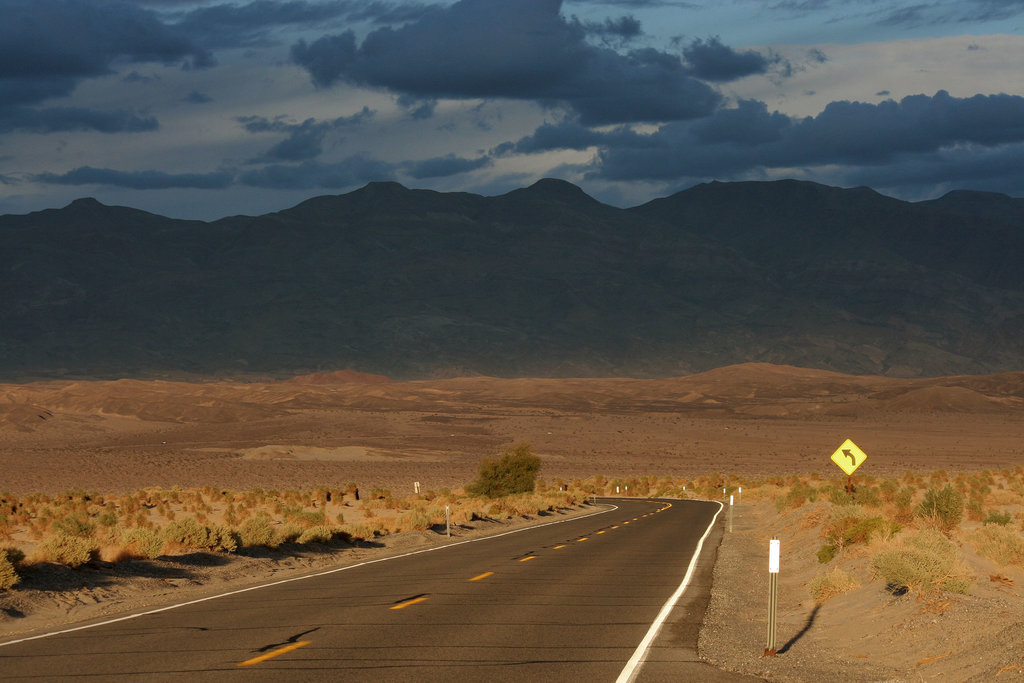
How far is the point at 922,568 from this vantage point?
14.5 metres

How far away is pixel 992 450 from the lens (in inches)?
3115

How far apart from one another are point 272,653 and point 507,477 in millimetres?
Result: 39143

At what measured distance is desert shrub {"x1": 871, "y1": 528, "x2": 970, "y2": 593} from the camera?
45.7 feet

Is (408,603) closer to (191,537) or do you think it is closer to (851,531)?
(191,537)

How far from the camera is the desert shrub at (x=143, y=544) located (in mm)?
19844

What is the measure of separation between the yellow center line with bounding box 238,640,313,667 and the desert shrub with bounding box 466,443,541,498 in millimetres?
37745

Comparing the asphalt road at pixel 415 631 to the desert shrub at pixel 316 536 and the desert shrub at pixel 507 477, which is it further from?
the desert shrub at pixel 507 477

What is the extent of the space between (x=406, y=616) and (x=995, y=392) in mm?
139156

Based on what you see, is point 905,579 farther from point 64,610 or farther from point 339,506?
point 339,506

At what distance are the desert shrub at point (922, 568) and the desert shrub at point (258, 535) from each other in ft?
38.9

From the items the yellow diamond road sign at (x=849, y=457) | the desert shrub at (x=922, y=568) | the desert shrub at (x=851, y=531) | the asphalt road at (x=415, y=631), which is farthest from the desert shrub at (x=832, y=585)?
the yellow diamond road sign at (x=849, y=457)

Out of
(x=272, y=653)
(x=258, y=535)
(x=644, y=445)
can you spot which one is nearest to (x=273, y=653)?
(x=272, y=653)

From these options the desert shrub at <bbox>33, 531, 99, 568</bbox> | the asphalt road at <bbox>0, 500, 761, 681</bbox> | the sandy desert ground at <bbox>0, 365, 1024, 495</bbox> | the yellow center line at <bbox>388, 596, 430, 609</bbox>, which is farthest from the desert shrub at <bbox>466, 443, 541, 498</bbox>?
the yellow center line at <bbox>388, 596, 430, 609</bbox>

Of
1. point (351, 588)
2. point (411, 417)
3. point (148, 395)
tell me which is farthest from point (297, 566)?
point (148, 395)
